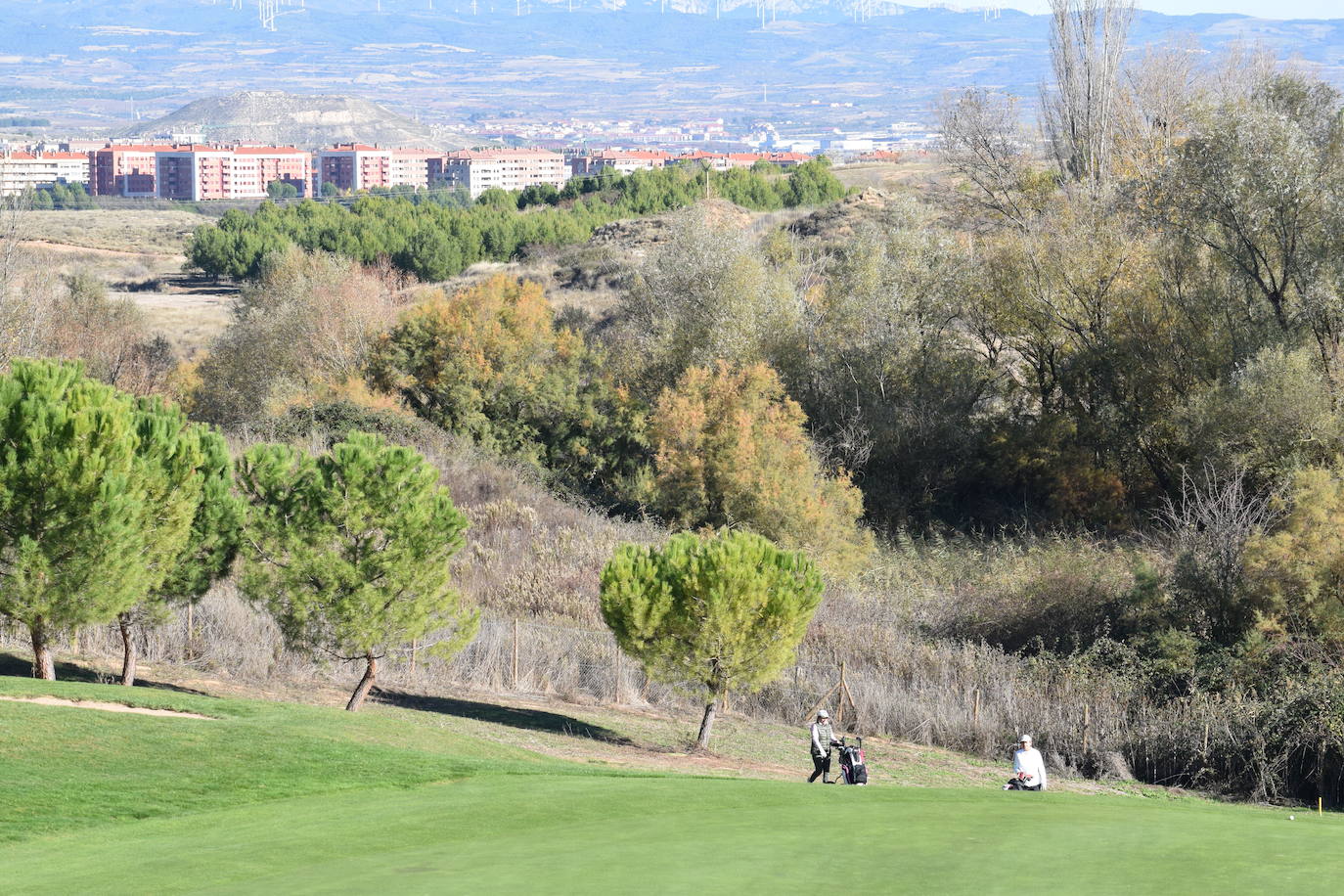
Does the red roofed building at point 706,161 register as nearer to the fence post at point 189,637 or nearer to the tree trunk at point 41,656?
the fence post at point 189,637

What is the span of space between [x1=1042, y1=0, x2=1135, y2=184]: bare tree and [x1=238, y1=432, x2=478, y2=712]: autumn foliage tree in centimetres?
4069

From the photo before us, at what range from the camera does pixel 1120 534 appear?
1407 inches

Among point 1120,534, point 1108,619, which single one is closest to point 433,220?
point 1120,534

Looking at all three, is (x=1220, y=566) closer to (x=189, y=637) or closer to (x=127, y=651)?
(x=189, y=637)

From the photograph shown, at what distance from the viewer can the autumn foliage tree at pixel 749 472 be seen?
3500 centimetres

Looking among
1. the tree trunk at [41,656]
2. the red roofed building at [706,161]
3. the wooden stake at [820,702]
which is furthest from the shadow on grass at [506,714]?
the red roofed building at [706,161]

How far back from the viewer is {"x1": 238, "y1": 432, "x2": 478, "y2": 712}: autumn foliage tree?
19234 mm

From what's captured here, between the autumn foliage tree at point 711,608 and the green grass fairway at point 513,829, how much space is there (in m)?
4.94

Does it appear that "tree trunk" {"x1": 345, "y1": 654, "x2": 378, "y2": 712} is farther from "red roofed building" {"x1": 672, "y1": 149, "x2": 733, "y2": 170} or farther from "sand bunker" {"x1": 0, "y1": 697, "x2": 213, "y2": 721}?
"red roofed building" {"x1": 672, "y1": 149, "x2": 733, "y2": 170}

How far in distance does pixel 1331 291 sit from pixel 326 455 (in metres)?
23.3

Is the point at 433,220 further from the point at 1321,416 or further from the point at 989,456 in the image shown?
the point at 1321,416

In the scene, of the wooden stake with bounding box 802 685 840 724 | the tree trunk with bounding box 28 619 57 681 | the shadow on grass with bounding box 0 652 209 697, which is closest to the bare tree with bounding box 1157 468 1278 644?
the wooden stake with bounding box 802 685 840 724

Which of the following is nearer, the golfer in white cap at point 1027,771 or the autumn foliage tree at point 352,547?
the golfer in white cap at point 1027,771

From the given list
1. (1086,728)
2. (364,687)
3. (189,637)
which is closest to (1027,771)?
(1086,728)
